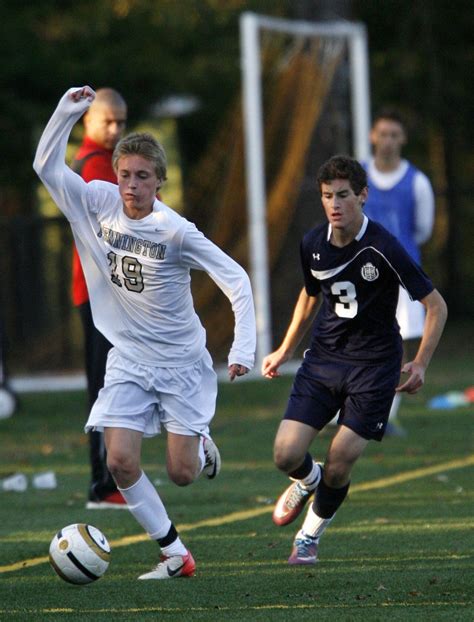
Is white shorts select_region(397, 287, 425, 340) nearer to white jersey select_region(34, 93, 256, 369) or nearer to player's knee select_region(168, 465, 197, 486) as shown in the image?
white jersey select_region(34, 93, 256, 369)

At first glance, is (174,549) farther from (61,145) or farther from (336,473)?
(61,145)

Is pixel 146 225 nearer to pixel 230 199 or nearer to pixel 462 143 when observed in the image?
pixel 230 199

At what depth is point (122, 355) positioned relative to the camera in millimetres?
6730

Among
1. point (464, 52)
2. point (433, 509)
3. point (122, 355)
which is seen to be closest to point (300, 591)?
point (122, 355)

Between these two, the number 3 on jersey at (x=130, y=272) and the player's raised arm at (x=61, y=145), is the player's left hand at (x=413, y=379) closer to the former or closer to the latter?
the number 3 on jersey at (x=130, y=272)

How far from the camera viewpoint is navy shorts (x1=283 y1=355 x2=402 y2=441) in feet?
22.5

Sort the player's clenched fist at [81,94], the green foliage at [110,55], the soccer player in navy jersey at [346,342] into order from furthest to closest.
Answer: the green foliage at [110,55]
the soccer player in navy jersey at [346,342]
the player's clenched fist at [81,94]

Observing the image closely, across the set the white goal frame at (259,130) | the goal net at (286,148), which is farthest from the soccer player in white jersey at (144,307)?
the goal net at (286,148)

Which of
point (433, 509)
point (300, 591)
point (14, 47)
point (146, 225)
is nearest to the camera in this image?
point (300, 591)

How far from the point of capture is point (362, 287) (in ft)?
22.6

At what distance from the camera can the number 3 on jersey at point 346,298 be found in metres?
6.92

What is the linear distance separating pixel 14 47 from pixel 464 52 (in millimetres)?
10317

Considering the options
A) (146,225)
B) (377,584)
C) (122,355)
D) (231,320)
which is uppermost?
(146,225)

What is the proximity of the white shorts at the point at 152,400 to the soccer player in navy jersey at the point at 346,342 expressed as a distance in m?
0.41
